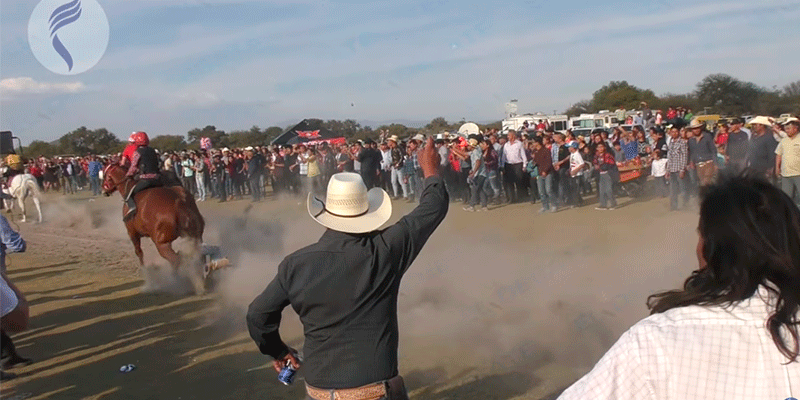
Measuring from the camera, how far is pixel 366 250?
3438mm

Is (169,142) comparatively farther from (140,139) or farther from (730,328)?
(730,328)

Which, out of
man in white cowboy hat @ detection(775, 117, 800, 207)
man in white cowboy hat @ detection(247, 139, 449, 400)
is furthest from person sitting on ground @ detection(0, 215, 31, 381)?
man in white cowboy hat @ detection(775, 117, 800, 207)

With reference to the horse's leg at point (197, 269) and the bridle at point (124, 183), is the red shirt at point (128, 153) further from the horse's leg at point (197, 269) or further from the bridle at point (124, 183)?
the horse's leg at point (197, 269)

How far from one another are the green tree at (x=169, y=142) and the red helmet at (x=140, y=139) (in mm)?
50206

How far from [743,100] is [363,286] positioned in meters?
37.1

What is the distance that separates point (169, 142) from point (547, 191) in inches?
2015

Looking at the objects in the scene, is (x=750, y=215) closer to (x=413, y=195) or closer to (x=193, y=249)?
(x=193, y=249)

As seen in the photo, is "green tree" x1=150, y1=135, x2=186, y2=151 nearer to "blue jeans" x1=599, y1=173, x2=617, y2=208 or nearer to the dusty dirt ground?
the dusty dirt ground

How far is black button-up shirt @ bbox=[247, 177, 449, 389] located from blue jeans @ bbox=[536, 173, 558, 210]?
13.6 m

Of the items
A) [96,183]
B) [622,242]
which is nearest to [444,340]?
[622,242]

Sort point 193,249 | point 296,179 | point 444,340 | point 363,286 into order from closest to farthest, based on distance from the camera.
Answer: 1. point 363,286
2. point 444,340
3. point 193,249
4. point 296,179

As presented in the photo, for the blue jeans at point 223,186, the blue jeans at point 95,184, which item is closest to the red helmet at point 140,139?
the blue jeans at point 223,186

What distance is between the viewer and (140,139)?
1155cm

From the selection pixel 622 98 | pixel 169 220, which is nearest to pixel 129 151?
pixel 169 220
